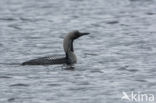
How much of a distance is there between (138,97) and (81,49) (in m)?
6.47

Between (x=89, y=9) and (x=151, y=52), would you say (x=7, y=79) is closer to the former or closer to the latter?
(x=151, y=52)

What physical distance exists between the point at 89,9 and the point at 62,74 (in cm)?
1355

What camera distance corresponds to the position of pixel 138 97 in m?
12.6

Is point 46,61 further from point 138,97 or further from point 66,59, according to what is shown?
point 138,97

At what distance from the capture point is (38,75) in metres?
14.7

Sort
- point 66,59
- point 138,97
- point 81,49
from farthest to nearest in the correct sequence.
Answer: point 81,49 < point 66,59 < point 138,97

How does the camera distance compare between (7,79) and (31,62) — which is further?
(31,62)

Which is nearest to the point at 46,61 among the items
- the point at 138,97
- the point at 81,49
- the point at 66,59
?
the point at 66,59

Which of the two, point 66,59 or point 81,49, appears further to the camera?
point 81,49

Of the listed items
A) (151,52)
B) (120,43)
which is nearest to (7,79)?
(151,52)

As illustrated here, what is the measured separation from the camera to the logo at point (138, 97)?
12.4m

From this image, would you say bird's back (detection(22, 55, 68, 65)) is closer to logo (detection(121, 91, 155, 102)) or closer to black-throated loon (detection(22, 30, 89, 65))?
black-throated loon (detection(22, 30, 89, 65))

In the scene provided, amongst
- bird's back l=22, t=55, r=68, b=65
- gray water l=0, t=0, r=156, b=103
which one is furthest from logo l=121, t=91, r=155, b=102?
bird's back l=22, t=55, r=68, b=65

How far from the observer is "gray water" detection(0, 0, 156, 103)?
522 inches
